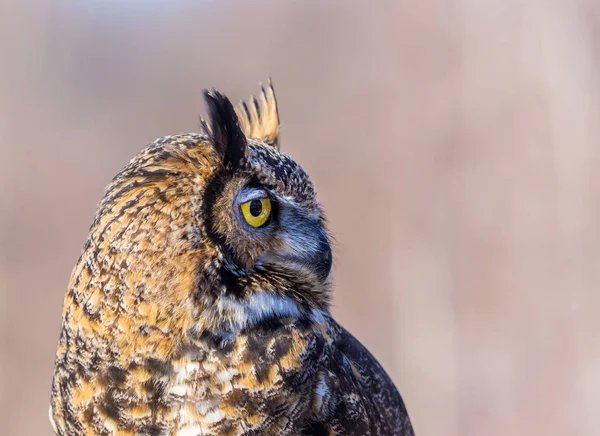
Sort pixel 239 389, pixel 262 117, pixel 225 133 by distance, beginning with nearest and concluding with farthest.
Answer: pixel 239 389
pixel 225 133
pixel 262 117

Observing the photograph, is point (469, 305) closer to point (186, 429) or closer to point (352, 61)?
point (352, 61)

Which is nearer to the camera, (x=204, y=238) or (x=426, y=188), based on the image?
(x=204, y=238)

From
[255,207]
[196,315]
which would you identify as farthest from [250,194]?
[196,315]

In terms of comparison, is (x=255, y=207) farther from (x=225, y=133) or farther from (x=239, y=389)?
(x=239, y=389)

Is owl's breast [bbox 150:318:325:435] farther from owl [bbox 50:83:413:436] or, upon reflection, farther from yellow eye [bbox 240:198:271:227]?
yellow eye [bbox 240:198:271:227]

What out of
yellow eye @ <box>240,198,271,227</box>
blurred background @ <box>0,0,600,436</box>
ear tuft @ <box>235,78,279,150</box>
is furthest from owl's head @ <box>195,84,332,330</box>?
blurred background @ <box>0,0,600,436</box>

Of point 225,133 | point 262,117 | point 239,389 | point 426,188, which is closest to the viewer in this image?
point 239,389

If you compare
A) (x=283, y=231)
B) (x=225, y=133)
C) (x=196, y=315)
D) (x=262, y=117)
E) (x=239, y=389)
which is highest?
(x=262, y=117)
